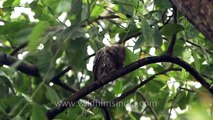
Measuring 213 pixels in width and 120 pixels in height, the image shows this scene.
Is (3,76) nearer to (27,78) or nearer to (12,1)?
(12,1)

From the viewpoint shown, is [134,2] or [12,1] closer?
[134,2]

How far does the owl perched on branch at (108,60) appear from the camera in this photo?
1.24 meters

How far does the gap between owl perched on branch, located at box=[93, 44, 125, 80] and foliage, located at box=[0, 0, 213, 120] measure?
26mm

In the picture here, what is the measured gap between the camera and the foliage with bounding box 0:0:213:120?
0.99 m

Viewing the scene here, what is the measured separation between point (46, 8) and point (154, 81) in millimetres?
496

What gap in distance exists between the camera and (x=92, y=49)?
1255 millimetres

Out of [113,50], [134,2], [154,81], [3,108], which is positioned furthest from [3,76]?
[154,81]

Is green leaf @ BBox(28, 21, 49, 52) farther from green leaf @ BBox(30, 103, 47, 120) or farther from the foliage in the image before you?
green leaf @ BBox(30, 103, 47, 120)

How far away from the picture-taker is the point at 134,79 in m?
1.68

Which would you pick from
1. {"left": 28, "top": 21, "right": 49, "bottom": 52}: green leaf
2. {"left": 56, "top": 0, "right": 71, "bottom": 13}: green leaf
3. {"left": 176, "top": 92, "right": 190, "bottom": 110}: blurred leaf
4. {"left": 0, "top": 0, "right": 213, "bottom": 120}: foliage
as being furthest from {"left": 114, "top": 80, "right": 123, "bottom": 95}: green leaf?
{"left": 28, "top": 21, "right": 49, "bottom": 52}: green leaf

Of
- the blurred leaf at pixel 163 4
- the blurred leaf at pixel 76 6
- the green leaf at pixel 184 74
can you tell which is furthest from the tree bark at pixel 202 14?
the green leaf at pixel 184 74

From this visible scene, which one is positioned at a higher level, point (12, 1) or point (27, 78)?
point (12, 1)

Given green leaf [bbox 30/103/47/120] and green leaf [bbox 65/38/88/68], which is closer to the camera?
green leaf [bbox 30/103/47/120]

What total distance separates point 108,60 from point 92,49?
0.05 m
